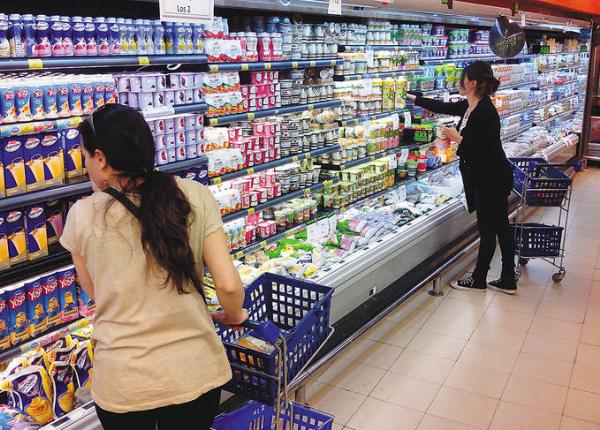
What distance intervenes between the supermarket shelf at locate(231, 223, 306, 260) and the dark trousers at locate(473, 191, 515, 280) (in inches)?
72.1

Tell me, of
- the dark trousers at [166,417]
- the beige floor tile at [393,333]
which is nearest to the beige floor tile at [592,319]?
the beige floor tile at [393,333]

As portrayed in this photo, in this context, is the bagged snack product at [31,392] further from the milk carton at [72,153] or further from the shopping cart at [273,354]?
the milk carton at [72,153]

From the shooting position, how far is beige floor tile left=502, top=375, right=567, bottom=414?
12.3 ft

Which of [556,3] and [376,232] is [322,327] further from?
[556,3]

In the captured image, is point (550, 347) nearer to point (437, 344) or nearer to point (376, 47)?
point (437, 344)

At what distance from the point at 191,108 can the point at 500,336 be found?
2943 millimetres

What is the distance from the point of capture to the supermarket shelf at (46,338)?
2.62m

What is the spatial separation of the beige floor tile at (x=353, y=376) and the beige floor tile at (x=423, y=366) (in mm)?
166

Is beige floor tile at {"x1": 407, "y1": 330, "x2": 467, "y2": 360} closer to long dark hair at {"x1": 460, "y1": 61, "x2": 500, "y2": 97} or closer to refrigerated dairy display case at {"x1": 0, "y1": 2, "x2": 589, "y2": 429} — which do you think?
refrigerated dairy display case at {"x1": 0, "y1": 2, "x2": 589, "y2": 429}

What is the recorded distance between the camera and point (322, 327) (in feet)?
8.96

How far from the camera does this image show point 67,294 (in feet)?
9.34

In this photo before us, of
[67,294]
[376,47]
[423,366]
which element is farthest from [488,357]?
[67,294]

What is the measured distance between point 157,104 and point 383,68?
2.78 meters

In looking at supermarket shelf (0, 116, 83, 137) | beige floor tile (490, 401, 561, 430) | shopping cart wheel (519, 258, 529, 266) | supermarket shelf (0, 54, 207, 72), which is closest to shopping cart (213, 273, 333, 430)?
supermarket shelf (0, 116, 83, 137)
